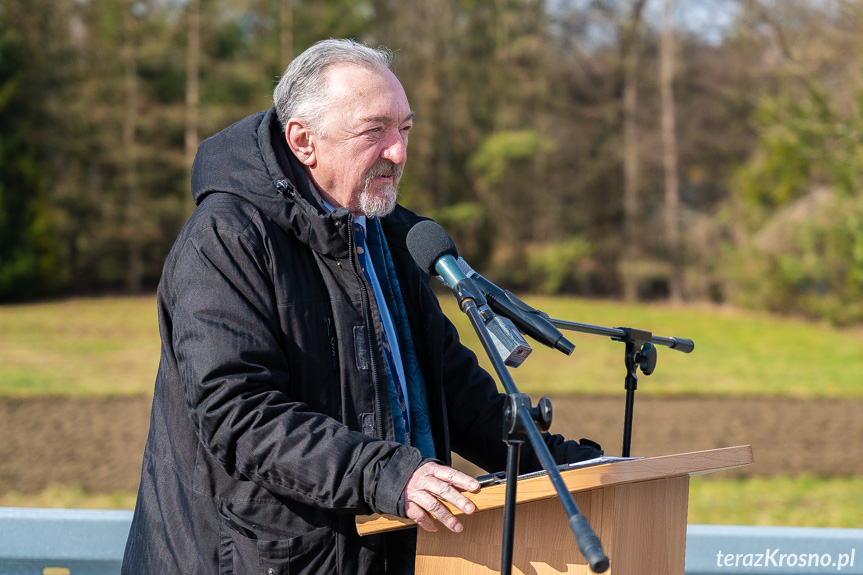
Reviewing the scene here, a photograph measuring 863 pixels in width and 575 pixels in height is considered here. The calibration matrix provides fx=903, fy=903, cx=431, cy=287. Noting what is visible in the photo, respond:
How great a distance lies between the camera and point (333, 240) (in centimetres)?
220

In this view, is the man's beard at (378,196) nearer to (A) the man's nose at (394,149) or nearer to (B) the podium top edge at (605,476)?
(A) the man's nose at (394,149)

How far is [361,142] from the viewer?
233 cm

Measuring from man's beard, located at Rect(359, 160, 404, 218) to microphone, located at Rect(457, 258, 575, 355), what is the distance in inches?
16.9

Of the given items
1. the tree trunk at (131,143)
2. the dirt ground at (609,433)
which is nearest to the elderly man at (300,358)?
the dirt ground at (609,433)

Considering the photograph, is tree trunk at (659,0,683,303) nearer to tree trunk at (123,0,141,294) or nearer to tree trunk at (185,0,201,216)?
tree trunk at (185,0,201,216)

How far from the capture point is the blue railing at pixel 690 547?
3180 millimetres

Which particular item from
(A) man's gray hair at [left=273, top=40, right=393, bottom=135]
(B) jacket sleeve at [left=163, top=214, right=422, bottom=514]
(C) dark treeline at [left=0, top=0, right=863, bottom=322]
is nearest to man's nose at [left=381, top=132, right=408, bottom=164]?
(A) man's gray hair at [left=273, top=40, right=393, bottom=135]

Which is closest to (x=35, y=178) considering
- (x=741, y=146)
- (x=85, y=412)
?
(x=85, y=412)

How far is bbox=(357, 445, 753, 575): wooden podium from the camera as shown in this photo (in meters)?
1.82

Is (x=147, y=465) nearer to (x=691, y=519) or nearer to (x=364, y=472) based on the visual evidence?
(x=364, y=472)

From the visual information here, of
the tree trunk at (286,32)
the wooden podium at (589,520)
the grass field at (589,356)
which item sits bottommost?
the wooden podium at (589,520)

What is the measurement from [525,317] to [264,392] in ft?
1.96

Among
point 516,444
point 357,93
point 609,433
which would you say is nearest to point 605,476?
point 516,444

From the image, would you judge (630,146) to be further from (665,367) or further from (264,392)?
(264,392)
